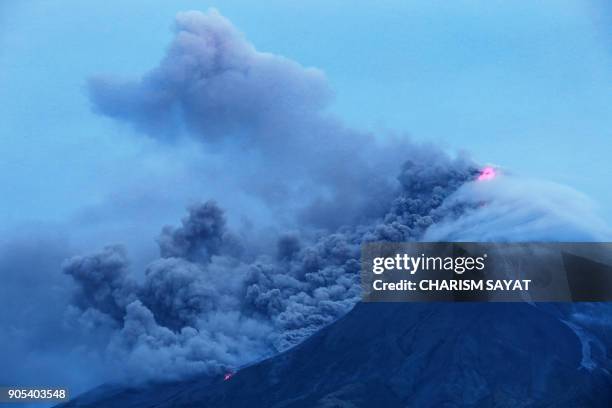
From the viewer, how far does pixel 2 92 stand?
17.3ft

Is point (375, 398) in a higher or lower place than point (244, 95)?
lower

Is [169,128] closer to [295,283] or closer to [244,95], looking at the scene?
[244,95]

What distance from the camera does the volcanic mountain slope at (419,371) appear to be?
5113 mm

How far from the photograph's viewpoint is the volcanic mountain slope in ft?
16.8

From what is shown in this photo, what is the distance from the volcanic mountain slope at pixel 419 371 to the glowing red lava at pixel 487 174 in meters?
0.67

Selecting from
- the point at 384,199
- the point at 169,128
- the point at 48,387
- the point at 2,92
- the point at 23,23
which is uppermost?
the point at 23,23

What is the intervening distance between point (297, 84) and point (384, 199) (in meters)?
0.78

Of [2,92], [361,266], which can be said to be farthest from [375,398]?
[2,92]

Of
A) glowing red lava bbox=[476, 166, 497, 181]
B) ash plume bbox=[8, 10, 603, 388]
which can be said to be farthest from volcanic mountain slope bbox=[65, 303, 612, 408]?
glowing red lava bbox=[476, 166, 497, 181]

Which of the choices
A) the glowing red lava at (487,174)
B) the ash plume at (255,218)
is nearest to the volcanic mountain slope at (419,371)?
the ash plume at (255,218)

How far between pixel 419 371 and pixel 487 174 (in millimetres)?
1111

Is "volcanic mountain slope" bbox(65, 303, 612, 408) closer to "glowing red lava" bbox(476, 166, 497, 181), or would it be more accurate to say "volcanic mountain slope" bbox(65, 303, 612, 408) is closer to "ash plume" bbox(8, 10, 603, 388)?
"ash plume" bbox(8, 10, 603, 388)

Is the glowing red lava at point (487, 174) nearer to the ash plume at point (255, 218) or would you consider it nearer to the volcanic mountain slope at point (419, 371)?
the ash plume at point (255, 218)

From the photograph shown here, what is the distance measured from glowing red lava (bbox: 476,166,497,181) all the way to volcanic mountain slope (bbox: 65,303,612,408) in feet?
2.20
